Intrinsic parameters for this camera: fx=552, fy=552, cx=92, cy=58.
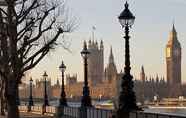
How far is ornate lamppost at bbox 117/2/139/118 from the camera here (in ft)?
79.9

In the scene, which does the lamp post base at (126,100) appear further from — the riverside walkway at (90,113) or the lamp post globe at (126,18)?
the lamp post globe at (126,18)

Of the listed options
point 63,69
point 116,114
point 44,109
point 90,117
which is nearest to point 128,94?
point 116,114

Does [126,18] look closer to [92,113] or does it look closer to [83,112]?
[92,113]

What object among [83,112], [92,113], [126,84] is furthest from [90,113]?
[126,84]

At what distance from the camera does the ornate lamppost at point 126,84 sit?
24339 mm

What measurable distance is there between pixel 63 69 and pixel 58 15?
32.1ft

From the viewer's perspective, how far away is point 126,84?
81.7 feet

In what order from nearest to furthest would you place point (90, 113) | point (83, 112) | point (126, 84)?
point (126, 84)
point (90, 113)
point (83, 112)

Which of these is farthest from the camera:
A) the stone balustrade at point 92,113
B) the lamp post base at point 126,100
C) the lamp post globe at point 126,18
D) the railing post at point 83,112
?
the railing post at point 83,112

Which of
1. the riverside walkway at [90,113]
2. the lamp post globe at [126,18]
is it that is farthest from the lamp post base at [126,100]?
the lamp post globe at [126,18]

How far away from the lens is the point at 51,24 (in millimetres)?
40344

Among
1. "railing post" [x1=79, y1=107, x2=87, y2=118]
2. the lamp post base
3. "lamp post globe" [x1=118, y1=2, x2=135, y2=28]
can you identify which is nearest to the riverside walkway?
"railing post" [x1=79, y1=107, x2=87, y2=118]

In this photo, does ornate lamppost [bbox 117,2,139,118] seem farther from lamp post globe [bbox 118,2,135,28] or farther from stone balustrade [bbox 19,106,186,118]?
stone balustrade [bbox 19,106,186,118]

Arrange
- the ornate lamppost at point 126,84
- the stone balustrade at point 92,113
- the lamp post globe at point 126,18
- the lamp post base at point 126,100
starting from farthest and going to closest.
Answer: the lamp post globe at point 126,18 → the ornate lamppost at point 126,84 → the lamp post base at point 126,100 → the stone balustrade at point 92,113
